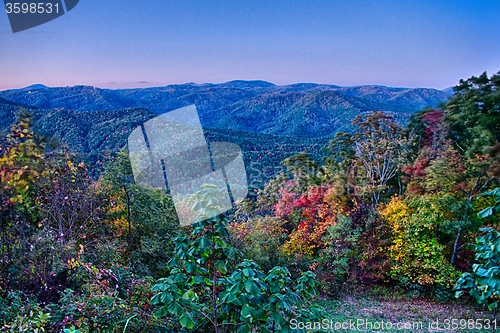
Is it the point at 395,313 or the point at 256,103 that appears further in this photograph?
the point at 256,103

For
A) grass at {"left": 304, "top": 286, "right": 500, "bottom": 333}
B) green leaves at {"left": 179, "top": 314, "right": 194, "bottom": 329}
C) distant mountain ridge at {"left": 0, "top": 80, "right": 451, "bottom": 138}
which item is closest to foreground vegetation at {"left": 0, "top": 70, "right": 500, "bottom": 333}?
green leaves at {"left": 179, "top": 314, "right": 194, "bottom": 329}

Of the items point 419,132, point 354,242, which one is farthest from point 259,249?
point 419,132

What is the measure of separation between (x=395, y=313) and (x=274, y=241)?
5.42 m

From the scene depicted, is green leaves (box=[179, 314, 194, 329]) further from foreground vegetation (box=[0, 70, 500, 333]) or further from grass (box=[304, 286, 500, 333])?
grass (box=[304, 286, 500, 333])

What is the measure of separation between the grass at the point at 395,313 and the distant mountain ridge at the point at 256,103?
71.8m

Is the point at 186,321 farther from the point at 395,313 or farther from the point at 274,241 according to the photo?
the point at 395,313

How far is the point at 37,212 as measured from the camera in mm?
5656

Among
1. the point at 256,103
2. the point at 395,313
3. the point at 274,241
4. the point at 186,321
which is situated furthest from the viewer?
the point at 256,103

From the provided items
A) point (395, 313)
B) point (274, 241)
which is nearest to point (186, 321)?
point (274, 241)

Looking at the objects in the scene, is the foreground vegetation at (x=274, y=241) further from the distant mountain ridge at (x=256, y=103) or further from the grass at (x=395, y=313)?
the distant mountain ridge at (x=256, y=103)

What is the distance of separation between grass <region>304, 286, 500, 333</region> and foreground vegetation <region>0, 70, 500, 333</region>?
12 cm

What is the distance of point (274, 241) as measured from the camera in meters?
11.9

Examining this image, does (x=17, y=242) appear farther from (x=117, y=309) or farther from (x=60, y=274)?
(x=117, y=309)

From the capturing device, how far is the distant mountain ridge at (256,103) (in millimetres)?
93125
